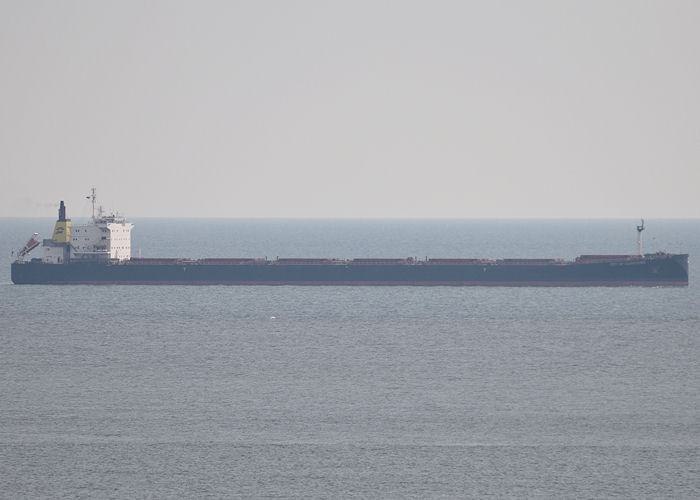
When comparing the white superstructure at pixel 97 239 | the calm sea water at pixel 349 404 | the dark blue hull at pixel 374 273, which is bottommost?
the calm sea water at pixel 349 404

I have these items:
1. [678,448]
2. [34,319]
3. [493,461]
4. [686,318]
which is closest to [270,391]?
[493,461]

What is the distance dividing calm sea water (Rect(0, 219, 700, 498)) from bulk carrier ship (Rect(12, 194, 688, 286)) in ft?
50.2

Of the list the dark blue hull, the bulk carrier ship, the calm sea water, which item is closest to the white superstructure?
the bulk carrier ship

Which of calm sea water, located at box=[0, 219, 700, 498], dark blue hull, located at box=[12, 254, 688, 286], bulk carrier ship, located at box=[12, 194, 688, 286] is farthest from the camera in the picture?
bulk carrier ship, located at box=[12, 194, 688, 286]

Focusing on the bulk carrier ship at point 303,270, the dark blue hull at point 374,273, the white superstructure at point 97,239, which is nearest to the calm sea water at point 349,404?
the dark blue hull at point 374,273

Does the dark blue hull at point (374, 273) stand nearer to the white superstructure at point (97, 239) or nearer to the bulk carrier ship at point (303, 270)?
the bulk carrier ship at point (303, 270)

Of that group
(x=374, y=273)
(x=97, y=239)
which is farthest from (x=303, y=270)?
(x=97, y=239)

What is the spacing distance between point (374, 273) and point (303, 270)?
6.47 meters

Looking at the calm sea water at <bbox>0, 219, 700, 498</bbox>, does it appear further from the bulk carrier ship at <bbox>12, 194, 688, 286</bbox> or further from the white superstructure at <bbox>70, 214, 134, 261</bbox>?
the white superstructure at <bbox>70, 214, 134, 261</bbox>

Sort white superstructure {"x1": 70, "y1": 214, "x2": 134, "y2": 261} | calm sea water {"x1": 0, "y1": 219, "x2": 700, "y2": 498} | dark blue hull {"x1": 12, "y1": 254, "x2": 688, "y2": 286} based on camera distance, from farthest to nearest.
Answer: white superstructure {"x1": 70, "y1": 214, "x2": 134, "y2": 261} < dark blue hull {"x1": 12, "y1": 254, "x2": 688, "y2": 286} < calm sea water {"x1": 0, "y1": 219, "x2": 700, "y2": 498}

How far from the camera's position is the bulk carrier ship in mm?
89000

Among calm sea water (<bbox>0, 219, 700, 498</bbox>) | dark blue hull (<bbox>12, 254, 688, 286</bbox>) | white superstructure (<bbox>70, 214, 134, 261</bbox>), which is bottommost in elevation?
calm sea water (<bbox>0, 219, 700, 498</bbox>)

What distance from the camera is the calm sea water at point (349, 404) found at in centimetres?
3225

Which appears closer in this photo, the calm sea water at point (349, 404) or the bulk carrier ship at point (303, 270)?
the calm sea water at point (349, 404)
